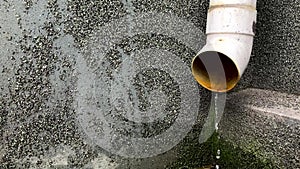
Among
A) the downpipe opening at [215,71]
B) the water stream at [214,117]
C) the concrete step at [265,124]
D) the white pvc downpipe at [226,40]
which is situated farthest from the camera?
the water stream at [214,117]

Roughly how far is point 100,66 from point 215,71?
2.13 feet

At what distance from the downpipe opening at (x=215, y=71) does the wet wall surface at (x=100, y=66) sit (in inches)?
6.4

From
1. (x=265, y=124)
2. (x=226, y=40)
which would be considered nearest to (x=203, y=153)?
(x=265, y=124)

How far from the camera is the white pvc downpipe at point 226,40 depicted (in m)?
→ 1.97

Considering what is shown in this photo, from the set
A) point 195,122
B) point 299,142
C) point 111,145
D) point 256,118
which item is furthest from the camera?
point 195,122

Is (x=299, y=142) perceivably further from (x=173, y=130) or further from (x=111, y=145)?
(x=111, y=145)

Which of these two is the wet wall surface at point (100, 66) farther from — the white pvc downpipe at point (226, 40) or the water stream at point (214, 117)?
the white pvc downpipe at point (226, 40)

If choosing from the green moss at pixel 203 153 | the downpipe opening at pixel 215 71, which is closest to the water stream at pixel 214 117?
the green moss at pixel 203 153

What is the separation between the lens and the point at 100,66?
2.13 meters

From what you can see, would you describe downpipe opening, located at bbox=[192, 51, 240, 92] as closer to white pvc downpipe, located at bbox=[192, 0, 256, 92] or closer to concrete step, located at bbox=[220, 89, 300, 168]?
white pvc downpipe, located at bbox=[192, 0, 256, 92]

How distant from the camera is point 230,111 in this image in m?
2.20

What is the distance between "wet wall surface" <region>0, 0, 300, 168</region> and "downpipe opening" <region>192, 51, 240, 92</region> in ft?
0.53

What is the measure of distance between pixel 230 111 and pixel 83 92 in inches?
33.2

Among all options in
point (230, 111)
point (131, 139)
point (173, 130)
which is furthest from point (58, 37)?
point (230, 111)
